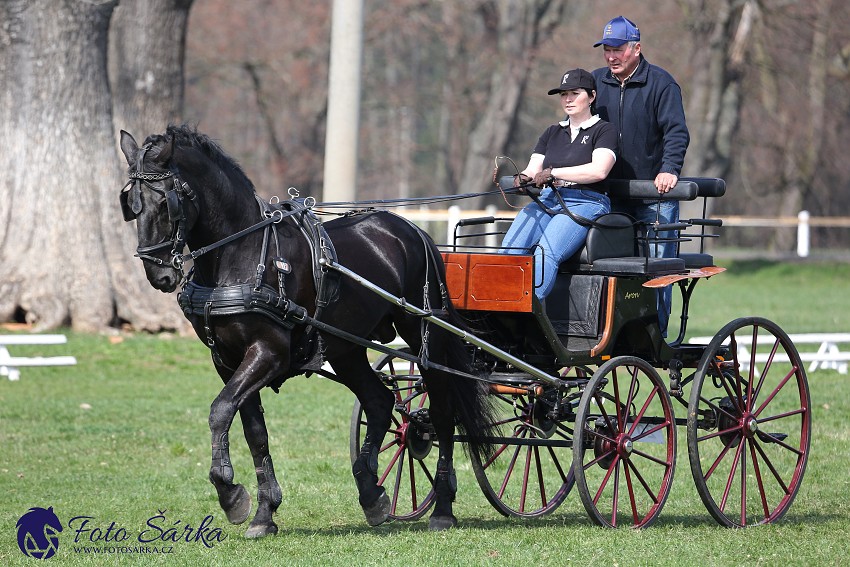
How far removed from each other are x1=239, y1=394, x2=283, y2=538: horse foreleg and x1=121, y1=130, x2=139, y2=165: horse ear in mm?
1322

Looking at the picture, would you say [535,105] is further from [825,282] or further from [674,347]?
[674,347]

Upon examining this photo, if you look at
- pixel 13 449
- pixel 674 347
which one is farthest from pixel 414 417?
pixel 13 449

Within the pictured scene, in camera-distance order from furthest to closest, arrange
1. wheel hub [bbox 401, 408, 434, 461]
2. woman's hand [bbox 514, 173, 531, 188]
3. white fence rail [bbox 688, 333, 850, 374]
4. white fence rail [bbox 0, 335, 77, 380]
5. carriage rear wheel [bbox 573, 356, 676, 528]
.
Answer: white fence rail [bbox 688, 333, 850, 374] → white fence rail [bbox 0, 335, 77, 380] → wheel hub [bbox 401, 408, 434, 461] → woman's hand [bbox 514, 173, 531, 188] → carriage rear wheel [bbox 573, 356, 676, 528]

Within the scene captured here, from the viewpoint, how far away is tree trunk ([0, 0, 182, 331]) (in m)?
14.7

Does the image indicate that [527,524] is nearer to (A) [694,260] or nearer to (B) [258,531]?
(B) [258,531]

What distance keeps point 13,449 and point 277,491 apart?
3735 millimetres

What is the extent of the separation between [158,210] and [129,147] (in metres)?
0.40

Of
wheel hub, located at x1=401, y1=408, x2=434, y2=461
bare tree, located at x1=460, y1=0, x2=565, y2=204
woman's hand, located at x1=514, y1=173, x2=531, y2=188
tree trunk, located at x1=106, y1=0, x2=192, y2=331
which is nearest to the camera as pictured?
woman's hand, located at x1=514, y1=173, x2=531, y2=188

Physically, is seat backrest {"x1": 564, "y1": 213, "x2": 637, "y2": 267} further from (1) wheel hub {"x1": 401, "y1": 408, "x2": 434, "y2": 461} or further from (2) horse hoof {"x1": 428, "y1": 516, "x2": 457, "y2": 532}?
(2) horse hoof {"x1": 428, "y1": 516, "x2": 457, "y2": 532}

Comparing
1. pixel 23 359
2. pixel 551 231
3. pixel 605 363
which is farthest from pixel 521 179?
pixel 23 359

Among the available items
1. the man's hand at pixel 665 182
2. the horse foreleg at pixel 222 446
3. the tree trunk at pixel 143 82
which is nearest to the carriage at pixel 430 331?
the horse foreleg at pixel 222 446

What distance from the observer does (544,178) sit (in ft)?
22.4

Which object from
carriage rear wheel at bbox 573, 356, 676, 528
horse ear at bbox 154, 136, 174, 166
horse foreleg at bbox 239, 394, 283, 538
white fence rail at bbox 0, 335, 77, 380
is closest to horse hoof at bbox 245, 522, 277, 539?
horse foreleg at bbox 239, 394, 283, 538

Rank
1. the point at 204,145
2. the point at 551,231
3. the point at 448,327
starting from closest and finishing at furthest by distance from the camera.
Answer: the point at 204,145, the point at 448,327, the point at 551,231
